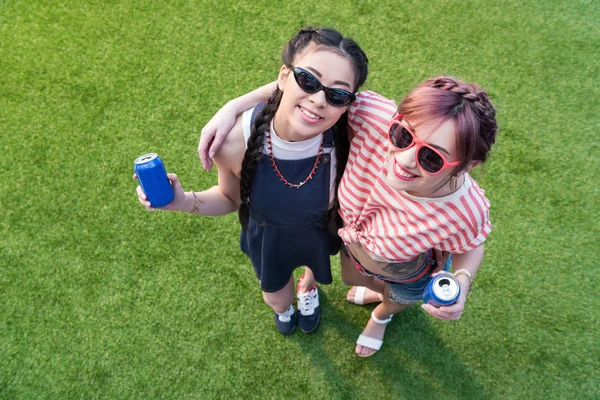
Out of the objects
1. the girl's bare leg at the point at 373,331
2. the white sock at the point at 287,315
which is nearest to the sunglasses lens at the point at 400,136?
the girl's bare leg at the point at 373,331

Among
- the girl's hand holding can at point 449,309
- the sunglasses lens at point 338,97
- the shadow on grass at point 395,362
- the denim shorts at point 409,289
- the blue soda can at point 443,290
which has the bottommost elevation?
the shadow on grass at point 395,362

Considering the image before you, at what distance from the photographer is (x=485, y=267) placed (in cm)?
321

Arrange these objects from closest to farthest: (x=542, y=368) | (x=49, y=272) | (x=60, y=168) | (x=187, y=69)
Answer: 1. (x=542, y=368)
2. (x=49, y=272)
3. (x=60, y=168)
4. (x=187, y=69)

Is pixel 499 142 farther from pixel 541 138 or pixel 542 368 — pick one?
pixel 542 368

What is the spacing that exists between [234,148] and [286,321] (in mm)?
1440

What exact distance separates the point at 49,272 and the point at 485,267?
2.92m

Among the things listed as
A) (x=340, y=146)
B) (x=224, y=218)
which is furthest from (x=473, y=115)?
(x=224, y=218)

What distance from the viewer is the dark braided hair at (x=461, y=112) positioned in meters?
1.51

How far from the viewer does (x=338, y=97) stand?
1.68 metres

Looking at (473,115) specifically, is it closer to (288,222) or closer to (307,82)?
(307,82)

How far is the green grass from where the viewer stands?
292 centimetres

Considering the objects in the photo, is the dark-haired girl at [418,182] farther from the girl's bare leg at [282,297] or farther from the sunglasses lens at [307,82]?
the girl's bare leg at [282,297]

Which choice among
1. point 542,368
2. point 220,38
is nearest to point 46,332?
point 220,38

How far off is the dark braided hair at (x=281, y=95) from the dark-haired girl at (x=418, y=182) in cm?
7
